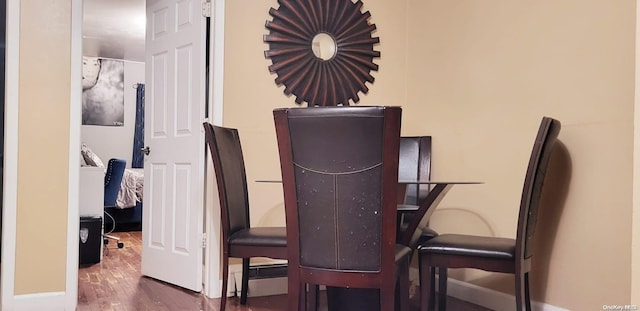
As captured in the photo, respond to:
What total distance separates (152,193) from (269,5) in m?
1.47

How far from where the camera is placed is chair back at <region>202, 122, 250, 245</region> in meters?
2.79

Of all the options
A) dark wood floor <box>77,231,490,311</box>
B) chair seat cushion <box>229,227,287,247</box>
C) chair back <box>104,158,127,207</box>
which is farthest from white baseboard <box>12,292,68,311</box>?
chair back <box>104,158,127,207</box>

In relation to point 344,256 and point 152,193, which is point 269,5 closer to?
point 152,193

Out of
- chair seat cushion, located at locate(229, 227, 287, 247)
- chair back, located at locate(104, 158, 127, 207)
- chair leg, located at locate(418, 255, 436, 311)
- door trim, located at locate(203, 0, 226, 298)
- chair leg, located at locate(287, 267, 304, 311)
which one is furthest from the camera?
chair back, located at locate(104, 158, 127, 207)

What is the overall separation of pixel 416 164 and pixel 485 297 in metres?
0.92

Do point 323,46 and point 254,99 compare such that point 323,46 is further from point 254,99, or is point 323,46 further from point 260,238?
point 260,238

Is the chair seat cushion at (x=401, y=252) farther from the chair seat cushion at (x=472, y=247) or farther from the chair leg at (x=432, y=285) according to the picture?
the chair leg at (x=432, y=285)

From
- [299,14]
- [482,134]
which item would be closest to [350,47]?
[299,14]

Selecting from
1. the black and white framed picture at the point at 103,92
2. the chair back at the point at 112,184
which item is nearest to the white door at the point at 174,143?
the chair back at the point at 112,184

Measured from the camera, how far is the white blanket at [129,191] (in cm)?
633

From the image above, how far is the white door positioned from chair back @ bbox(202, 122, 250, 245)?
1.07 feet

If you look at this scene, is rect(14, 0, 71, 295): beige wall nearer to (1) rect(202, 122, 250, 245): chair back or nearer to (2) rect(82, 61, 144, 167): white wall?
(1) rect(202, 122, 250, 245): chair back

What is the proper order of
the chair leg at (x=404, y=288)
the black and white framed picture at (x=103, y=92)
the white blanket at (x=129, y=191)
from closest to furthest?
the chair leg at (x=404, y=288) < the white blanket at (x=129, y=191) < the black and white framed picture at (x=103, y=92)

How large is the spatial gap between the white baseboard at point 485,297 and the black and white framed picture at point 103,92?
20.5 ft
